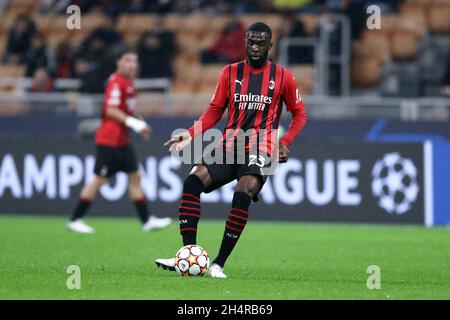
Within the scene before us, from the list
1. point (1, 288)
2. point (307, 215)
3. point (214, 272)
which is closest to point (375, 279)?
point (214, 272)

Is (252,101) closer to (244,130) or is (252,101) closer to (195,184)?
(244,130)

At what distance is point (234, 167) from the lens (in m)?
9.48

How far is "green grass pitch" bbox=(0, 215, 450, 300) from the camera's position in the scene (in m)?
8.27

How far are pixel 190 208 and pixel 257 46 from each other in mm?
1435

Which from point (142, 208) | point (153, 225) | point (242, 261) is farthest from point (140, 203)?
point (242, 261)

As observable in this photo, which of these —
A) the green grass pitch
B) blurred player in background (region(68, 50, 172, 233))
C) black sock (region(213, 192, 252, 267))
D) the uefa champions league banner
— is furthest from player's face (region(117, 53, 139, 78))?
black sock (region(213, 192, 252, 267))

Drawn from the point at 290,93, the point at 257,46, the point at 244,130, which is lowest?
the point at 244,130

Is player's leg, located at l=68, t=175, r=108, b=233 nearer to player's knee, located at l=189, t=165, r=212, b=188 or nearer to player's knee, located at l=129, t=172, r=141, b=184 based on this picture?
player's knee, located at l=129, t=172, r=141, b=184

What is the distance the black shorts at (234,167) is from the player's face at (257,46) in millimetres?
793

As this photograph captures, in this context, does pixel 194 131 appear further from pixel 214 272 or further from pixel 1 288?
pixel 1 288

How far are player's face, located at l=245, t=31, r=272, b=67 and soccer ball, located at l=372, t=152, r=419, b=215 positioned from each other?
24.0 feet

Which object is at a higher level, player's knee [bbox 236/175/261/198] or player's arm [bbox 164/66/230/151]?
player's arm [bbox 164/66/230/151]
